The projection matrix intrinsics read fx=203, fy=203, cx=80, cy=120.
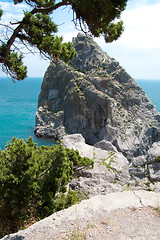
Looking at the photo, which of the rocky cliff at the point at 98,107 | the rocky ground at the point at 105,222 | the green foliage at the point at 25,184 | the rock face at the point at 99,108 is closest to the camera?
the rocky ground at the point at 105,222

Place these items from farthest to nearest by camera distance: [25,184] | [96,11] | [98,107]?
[98,107], [25,184], [96,11]

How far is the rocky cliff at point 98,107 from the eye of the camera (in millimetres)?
52656

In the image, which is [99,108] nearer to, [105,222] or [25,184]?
[25,184]

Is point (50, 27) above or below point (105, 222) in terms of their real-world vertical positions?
above

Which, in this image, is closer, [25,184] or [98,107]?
[25,184]

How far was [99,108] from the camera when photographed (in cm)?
5675

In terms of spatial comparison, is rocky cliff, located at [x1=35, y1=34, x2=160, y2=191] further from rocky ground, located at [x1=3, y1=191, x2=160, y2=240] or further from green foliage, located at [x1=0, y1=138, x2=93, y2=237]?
green foliage, located at [x1=0, y1=138, x2=93, y2=237]

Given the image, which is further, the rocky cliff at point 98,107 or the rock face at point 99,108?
the rock face at point 99,108

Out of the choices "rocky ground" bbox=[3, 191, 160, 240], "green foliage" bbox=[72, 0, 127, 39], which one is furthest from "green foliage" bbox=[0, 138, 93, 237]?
"green foliage" bbox=[72, 0, 127, 39]

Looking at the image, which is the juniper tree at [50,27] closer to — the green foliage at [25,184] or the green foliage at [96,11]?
the green foliage at [96,11]

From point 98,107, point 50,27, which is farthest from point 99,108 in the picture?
point 50,27

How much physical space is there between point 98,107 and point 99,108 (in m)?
0.41

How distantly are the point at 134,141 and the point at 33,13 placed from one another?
153ft

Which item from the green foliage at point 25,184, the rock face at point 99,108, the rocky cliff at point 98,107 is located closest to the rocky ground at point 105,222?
the green foliage at point 25,184
